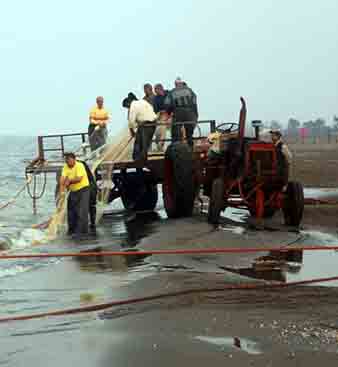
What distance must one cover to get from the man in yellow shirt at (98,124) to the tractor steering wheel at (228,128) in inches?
171

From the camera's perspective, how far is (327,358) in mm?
5219

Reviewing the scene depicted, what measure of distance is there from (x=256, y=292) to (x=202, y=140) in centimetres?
817

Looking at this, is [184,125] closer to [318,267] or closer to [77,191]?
[77,191]

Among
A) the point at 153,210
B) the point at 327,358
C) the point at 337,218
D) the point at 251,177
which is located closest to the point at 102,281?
the point at 327,358

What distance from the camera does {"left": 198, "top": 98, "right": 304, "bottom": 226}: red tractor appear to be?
12328mm

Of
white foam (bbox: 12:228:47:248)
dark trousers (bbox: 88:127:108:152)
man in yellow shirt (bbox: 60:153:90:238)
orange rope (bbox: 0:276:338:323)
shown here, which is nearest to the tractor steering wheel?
man in yellow shirt (bbox: 60:153:90:238)

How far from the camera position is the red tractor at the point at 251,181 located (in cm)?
1233

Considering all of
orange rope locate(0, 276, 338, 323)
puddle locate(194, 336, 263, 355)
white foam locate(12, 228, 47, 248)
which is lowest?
white foam locate(12, 228, 47, 248)

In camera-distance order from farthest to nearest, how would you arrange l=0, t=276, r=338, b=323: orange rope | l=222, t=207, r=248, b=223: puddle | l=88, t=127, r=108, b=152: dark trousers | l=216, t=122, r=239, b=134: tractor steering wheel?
l=88, t=127, r=108, b=152: dark trousers
l=222, t=207, r=248, b=223: puddle
l=216, t=122, r=239, b=134: tractor steering wheel
l=0, t=276, r=338, b=323: orange rope

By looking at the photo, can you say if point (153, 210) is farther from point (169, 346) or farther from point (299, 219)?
point (169, 346)

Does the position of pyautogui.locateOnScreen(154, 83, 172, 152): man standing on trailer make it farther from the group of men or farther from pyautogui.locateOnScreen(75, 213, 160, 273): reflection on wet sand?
pyautogui.locateOnScreen(75, 213, 160, 273): reflection on wet sand

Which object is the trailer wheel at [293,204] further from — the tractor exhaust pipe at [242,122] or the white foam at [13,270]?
the white foam at [13,270]

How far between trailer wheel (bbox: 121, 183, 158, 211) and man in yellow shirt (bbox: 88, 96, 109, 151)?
1339 mm

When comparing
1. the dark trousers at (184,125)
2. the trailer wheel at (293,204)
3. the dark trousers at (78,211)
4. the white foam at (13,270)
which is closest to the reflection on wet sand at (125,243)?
the dark trousers at (78,211)
